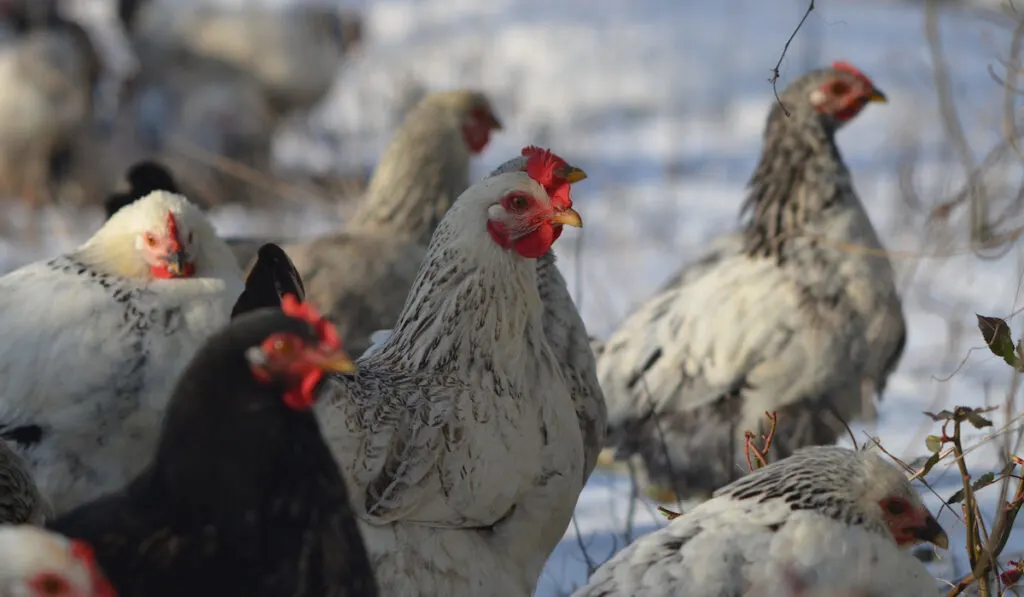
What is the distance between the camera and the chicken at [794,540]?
2668 mm

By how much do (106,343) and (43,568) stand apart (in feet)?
4.93

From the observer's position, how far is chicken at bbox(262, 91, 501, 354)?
4938mm

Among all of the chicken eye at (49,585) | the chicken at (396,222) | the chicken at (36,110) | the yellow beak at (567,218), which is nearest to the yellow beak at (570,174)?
the yellow beak at (567,218)

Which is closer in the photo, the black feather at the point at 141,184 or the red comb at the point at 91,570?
the red comb at the point at 91,570

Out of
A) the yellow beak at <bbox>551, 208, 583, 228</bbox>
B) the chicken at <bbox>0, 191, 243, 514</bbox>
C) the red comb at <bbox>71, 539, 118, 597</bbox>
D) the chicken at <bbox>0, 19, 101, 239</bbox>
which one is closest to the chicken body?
the chicken at <bbox>0, 19, 101, 239</bbox>

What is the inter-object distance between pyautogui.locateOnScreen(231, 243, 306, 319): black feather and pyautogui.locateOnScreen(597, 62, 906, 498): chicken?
1803mm

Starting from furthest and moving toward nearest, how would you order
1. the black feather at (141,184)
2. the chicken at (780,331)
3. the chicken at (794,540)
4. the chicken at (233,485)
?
the chicken at (780,331), the black feather at (141,184), the chicken at (794,540), the chicken at (233,485)

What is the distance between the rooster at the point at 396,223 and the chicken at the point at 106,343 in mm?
1294

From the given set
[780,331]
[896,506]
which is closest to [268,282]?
[896,506]

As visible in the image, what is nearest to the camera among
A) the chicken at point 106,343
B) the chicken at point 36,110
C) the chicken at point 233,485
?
the chicken at point 233,485

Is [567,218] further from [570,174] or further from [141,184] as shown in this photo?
[141,184]

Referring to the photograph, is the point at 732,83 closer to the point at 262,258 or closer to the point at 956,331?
the point at 956,331

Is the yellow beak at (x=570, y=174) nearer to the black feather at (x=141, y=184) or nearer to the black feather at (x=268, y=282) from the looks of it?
the black feather at (x=268, y=282)

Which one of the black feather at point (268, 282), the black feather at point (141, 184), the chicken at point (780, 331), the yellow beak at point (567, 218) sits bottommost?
the chicken at point (780, 331)
